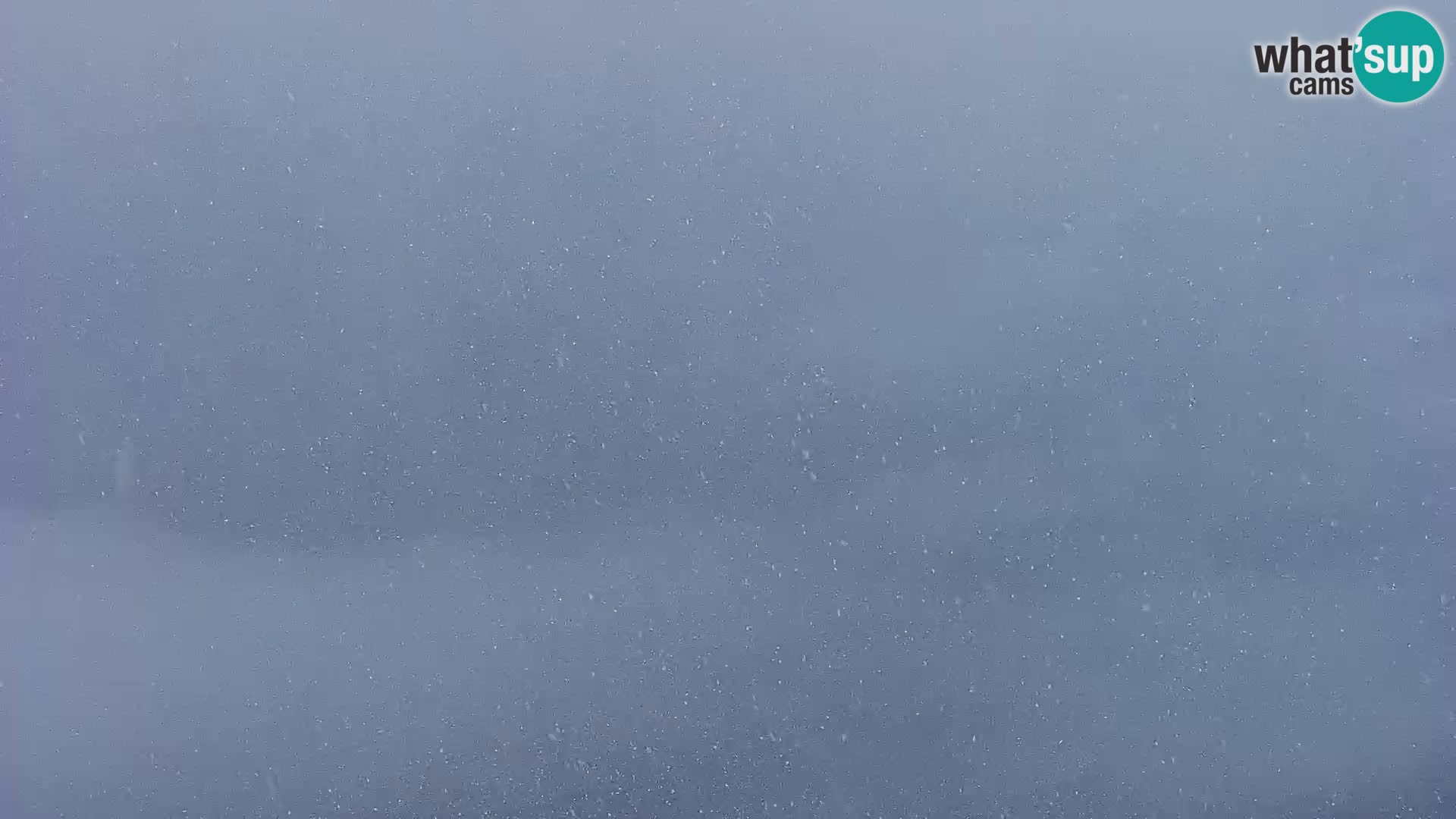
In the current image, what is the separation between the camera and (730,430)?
161 cm

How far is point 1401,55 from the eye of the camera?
5.14 feet

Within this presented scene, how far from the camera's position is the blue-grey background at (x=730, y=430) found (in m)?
1.57

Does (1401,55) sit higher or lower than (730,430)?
higher

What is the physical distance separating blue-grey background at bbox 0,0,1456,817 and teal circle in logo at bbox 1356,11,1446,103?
0.04 meters

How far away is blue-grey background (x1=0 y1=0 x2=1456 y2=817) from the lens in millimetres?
1568

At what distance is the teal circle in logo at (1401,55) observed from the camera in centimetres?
157

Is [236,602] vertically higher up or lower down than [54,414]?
lower down

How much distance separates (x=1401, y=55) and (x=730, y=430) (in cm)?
113

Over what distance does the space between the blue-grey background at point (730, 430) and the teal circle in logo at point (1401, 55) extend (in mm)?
37

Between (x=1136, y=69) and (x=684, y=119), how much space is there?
0.67m

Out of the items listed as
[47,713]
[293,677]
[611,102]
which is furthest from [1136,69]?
[47,713]

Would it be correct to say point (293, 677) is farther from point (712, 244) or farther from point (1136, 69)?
point (1136, 69)

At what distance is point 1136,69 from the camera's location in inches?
62.3

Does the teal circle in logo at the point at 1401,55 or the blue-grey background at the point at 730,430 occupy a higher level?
the teal circle in logo at the point at 1401,55
